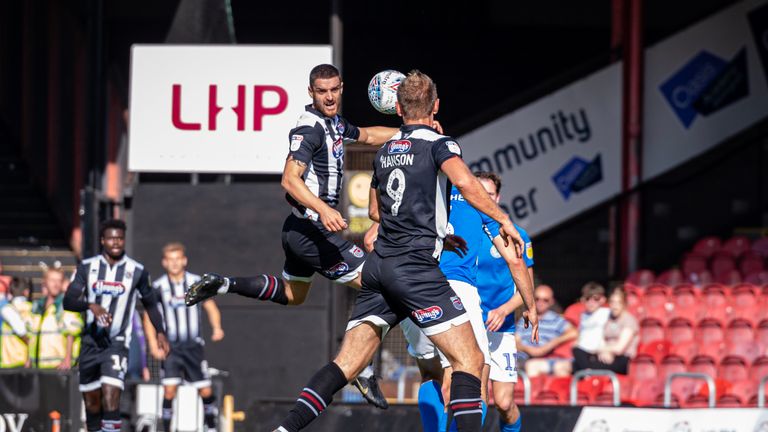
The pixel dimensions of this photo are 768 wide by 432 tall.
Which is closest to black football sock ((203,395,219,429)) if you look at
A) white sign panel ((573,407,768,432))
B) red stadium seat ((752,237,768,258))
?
white sign panel ((573,407,768,432))

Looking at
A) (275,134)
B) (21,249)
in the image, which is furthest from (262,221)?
(21,249)

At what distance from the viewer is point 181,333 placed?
12.8m

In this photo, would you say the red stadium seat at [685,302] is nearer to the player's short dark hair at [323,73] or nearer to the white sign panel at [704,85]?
the white sign panel at [704,85]

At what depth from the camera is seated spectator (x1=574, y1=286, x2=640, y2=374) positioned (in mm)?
12688

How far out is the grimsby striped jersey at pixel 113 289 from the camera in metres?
10.6

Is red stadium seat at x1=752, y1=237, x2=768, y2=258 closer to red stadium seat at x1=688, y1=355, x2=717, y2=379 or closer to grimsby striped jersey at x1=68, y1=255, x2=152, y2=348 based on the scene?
red stadium seat at x1=688, y1=355, x2=717, y2=379

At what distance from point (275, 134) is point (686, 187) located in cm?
778

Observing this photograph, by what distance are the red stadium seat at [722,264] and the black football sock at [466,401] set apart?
9228mm

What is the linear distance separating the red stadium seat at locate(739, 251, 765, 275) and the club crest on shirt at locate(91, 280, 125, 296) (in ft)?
26.3

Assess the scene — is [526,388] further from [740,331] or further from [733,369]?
[740,331]

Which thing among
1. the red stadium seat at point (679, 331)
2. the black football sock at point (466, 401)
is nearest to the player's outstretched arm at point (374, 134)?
the black football sock at point (466, 401)

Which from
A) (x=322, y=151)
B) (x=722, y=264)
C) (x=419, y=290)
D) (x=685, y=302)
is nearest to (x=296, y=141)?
(x=322, y=151)

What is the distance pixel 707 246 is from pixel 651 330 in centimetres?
280

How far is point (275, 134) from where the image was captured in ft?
41.0
